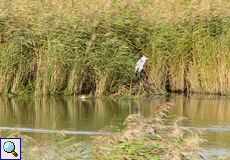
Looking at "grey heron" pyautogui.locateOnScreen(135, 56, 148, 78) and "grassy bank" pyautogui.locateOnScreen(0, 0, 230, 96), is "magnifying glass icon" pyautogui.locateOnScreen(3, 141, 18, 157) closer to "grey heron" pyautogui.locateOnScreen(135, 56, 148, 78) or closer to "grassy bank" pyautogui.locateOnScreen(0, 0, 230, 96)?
"grassy bank" pyautogui.locateOnScreen(0, 0, 230, 96)

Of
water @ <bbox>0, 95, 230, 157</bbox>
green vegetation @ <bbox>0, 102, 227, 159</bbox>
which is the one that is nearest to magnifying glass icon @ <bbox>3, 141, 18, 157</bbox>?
green vegetation @ <bbox>0, 102, 227, 159</bbox>

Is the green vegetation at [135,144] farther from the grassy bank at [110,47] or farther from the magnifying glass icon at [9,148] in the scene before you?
the grassy bank at [110,47]

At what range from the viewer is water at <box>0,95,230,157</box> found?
16.6ft

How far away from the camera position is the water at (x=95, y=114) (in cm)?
507

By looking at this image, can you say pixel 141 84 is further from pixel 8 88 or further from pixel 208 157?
pixel 208 157

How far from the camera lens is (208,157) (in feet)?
13.0

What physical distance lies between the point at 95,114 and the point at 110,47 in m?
2.52

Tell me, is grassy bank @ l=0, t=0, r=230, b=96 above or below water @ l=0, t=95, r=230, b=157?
above

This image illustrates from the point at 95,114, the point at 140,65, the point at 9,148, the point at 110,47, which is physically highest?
the point at 110,47

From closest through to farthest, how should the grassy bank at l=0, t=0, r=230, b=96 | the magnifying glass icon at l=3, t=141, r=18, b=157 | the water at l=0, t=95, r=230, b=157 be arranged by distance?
the magnifying glass icon at l=3, t=141, r=18, b=157 < the water at l=0, t=95, r=230, b=157 < the grassy bank at l=0, t=0, r=230, b=96

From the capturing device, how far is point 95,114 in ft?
21.9

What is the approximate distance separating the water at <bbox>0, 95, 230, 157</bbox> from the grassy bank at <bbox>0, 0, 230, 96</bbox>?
0.43 meters

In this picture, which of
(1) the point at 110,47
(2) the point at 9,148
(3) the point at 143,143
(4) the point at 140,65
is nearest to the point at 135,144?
(3) the point at 143,143

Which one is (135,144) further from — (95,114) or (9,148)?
(95,114)
